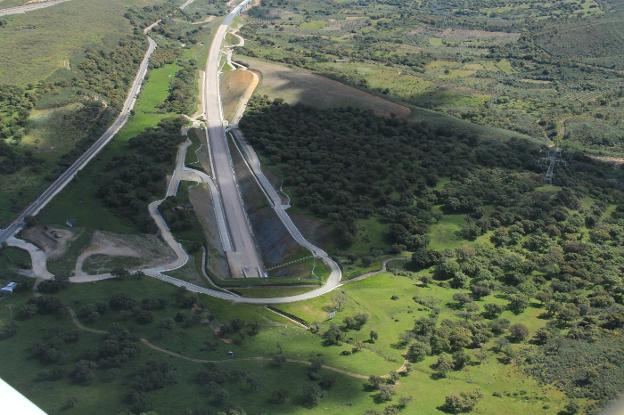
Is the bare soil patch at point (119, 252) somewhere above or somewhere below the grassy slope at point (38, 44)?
below

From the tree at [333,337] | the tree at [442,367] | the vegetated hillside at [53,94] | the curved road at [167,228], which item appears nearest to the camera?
the tree at [442,367]

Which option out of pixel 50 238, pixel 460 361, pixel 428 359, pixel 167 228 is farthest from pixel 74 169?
pixel 460 361

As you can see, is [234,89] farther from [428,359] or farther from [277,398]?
[277,398]

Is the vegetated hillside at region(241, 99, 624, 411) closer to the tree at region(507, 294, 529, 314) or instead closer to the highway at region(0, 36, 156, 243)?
the tree at region(507, 294, 529, 314)

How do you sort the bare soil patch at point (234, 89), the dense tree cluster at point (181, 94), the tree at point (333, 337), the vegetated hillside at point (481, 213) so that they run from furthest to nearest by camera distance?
1. the bare soil patch at point (234, 89)
2. the dense tree cluster at point (181, 94)
3. the tree at point (333, 337)
4. the vegetated hillside at point (481, 213)

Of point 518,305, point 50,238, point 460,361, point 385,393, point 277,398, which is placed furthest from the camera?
point 50,238

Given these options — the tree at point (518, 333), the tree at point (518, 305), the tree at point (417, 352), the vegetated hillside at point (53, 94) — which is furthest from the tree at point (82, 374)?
the tree at point (518, 305)

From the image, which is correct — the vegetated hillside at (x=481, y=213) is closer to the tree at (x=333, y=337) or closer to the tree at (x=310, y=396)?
the tree at (x=333, y=337)
